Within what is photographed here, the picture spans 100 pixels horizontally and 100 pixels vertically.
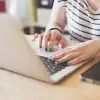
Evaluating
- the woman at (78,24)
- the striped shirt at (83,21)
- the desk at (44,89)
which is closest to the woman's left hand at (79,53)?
the woman at (78,24)

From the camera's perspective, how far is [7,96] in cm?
67

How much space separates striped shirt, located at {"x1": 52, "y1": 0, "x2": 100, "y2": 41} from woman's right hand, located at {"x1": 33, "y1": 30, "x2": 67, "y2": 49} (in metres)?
A: 0.12

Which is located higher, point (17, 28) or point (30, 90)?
point (17, 28)

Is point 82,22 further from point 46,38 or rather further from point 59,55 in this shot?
point 59,55

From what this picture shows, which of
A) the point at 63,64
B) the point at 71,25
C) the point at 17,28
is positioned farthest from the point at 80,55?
the point at 71,25

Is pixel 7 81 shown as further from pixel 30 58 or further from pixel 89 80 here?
pixel 89 80

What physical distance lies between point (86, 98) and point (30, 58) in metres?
0.18

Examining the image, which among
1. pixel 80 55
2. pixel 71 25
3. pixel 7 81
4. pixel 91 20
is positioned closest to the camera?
pixel 7 81

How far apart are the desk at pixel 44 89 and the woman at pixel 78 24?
0.70 ft

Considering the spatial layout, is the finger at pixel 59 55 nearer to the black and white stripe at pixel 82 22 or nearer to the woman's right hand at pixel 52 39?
the woman's right hand at pixel 52 39

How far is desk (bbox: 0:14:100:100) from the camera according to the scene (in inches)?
26.0

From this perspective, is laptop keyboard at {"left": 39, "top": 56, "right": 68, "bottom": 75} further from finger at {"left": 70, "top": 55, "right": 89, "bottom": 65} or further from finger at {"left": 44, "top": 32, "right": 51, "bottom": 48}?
→ finger at {"left": 44, "top": 32, "right": 51, "bottom": 48}

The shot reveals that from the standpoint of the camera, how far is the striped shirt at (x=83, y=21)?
1225 mm

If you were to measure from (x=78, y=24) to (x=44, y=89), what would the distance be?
2.09 feet
